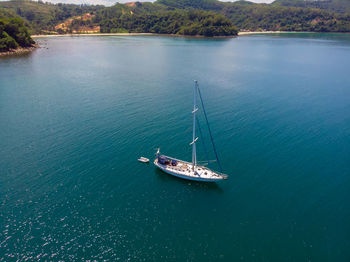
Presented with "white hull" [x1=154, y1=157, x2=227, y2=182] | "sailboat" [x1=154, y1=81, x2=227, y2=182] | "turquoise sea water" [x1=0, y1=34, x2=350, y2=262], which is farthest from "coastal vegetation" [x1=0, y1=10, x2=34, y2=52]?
"white hull" [x1=154, y1=157, x2=227, y2=182]

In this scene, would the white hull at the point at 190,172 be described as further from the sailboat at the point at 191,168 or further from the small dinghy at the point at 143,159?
the small dinghy at the point at 143,159

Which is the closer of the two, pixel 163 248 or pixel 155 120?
pixel 163 248

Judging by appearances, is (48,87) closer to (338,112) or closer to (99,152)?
(99,152)

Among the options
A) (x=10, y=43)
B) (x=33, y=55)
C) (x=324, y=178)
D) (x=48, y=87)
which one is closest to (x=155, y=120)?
(x=324, y=178)

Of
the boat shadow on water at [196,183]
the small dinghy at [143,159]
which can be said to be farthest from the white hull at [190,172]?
the small dinghy at [143,159]

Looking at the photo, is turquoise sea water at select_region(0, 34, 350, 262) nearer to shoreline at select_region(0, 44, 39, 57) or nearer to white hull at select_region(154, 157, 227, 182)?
white hull at select_region(154, 157, 227, 182)
